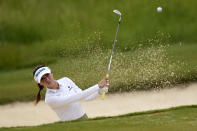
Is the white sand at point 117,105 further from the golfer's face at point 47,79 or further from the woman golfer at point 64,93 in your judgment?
the golfer's face at point 47,79

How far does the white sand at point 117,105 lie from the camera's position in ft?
19.8

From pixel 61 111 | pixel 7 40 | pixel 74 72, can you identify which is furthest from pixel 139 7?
pixel 61 111

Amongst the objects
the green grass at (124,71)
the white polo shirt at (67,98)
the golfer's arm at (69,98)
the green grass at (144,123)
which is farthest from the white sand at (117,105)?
the golfer's arm at (69,98)

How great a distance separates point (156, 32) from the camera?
7441mm

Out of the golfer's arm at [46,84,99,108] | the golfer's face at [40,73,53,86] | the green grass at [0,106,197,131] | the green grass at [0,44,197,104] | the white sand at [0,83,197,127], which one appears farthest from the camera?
the green grass at [0,44,197,104]

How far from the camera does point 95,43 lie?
756cm

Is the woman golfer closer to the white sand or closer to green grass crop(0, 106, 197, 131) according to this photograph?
green grass crop(0, 106, 197, 131)

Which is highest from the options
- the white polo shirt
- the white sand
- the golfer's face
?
the golfer's face

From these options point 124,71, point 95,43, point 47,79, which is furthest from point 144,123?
point 95,43

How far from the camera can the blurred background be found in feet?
22.0

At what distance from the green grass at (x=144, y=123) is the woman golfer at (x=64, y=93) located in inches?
7.2

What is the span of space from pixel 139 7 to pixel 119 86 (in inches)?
69.9

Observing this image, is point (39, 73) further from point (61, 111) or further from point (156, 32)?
point (156, 32)

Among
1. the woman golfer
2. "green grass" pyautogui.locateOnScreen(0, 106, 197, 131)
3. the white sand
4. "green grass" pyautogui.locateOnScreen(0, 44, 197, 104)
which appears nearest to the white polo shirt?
the woman golfer
